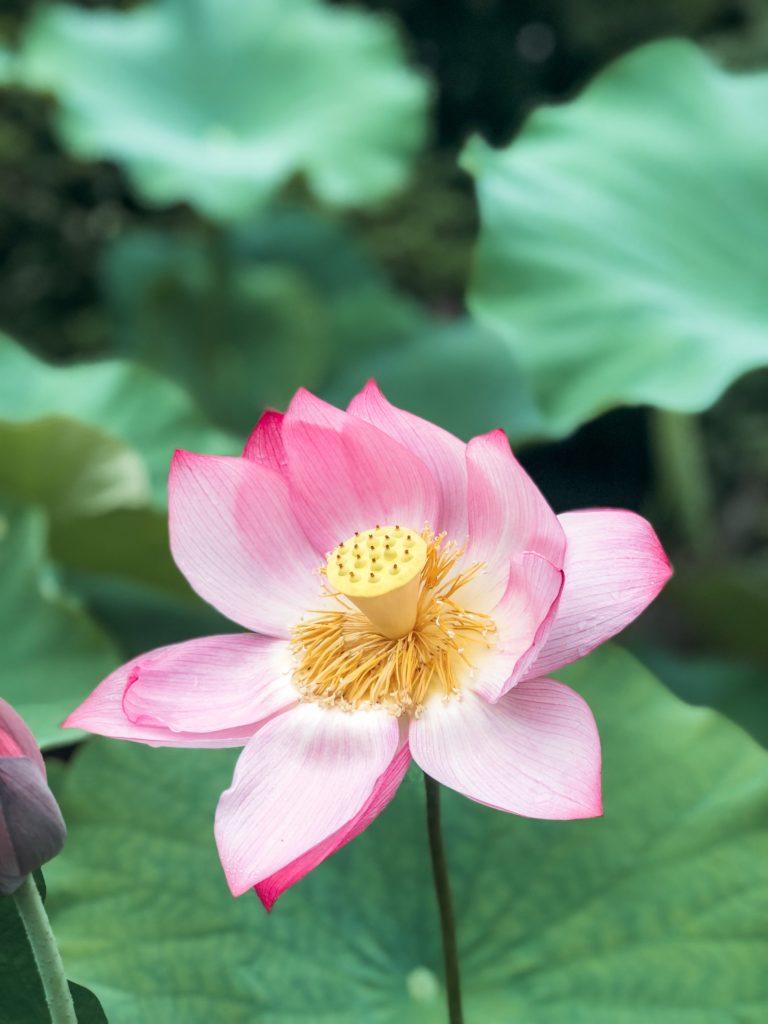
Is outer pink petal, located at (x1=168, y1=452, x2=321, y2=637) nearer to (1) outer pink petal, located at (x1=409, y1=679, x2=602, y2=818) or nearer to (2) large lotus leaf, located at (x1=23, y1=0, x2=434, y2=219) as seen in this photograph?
(1) outer pink petal, located at (x1=409, y1=679, x2=602, y2=818)

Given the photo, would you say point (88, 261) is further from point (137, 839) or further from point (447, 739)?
point (447, 739)

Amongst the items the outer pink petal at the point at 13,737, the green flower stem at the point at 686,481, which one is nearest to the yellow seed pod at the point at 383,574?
the outer pink petal at the point at 13,737

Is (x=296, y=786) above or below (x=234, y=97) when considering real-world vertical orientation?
above

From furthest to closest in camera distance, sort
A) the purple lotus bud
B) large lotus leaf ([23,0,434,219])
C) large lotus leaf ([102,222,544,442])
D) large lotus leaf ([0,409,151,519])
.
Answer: large lotus leaf ([102,222,544,442]) < large lotus leaf ([23,0,434,219]) < large lotus leaf ([0,409,151,519]) < the purple lotus bud

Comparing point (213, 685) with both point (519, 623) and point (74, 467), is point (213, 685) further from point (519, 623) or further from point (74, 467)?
point (74, 467)

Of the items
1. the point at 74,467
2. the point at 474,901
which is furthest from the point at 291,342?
the point at 474,901

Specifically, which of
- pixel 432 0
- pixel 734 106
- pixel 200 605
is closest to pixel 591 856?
pixel 200 605

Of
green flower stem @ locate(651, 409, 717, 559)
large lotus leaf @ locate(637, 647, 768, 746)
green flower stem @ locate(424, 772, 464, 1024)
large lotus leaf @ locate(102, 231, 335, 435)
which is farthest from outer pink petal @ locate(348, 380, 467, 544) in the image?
green flower stem @ locate(651, 409, 717, 559)
